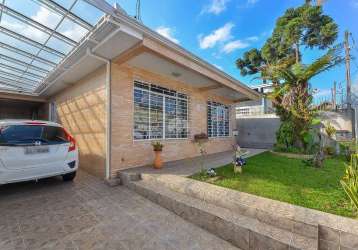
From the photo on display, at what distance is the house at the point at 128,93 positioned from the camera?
4738 millimetres

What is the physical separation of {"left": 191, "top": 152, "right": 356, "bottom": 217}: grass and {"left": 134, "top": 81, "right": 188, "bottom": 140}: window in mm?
2613

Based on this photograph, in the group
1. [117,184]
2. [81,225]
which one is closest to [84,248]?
[81,225]

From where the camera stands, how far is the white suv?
3.88 meters

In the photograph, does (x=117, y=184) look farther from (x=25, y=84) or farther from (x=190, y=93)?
(x=25, y=84)

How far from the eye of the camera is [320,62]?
26.5 ft

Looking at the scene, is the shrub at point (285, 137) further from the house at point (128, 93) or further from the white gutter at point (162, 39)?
the white gutter at point (162, 39)

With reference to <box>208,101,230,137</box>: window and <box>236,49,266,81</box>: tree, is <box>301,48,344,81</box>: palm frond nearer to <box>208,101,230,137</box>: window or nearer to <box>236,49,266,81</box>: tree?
<box>208,101,230,137</box>: window

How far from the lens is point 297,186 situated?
4008 mm

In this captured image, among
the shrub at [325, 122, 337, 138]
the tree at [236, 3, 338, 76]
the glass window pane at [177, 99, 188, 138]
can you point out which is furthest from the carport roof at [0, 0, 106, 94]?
the tree at [236, 3, 338, 76]

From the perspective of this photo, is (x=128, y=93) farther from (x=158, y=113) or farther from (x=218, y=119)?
(x=218, y=119)

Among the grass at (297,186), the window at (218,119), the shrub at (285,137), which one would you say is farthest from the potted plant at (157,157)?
the shrub at (285,137)

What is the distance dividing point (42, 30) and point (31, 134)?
2617 mm

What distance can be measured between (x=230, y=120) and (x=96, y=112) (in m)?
8.29

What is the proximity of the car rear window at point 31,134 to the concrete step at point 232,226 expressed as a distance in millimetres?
2922
